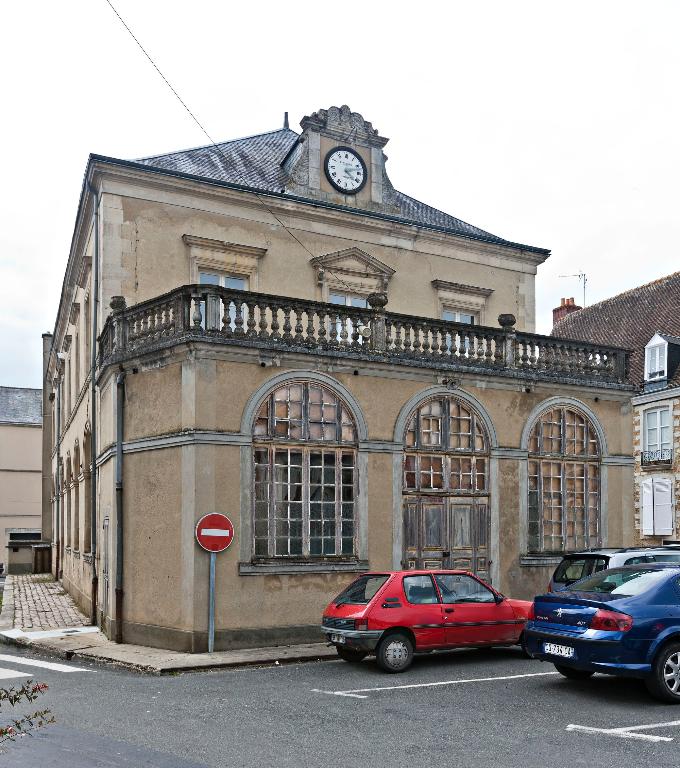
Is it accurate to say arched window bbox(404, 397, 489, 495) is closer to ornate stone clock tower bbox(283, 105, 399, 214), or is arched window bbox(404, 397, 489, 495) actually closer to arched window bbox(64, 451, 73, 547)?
ornate stone clock tower bbox(283, 105, 399, 214)

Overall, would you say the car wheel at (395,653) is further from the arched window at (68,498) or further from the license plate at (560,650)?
the arched window at (68,498)

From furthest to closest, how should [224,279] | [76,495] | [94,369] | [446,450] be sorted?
[76,495] < [224,279] < [94,369] < [446,450]

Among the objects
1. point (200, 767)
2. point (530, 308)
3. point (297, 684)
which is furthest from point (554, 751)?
point (530, 308)

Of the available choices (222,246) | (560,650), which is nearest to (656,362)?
(222,246)

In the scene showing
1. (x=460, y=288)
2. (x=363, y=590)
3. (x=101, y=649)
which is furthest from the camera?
(x=460, y=288)

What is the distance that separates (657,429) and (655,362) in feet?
7.97

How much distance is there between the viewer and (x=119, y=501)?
15.8 m

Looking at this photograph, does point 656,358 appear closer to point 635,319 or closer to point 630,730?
point 635,319

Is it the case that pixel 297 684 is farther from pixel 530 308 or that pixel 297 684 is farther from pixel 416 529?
pixel 530 308

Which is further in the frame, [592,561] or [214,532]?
[214,532]

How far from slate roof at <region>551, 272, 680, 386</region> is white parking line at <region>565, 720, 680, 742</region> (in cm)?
2457

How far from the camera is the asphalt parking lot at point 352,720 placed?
26.0 feet

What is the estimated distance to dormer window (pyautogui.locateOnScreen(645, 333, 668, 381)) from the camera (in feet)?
106

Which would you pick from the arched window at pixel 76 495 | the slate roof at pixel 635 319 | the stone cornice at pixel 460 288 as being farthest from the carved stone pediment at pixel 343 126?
the slate roof at pixel 635 319
